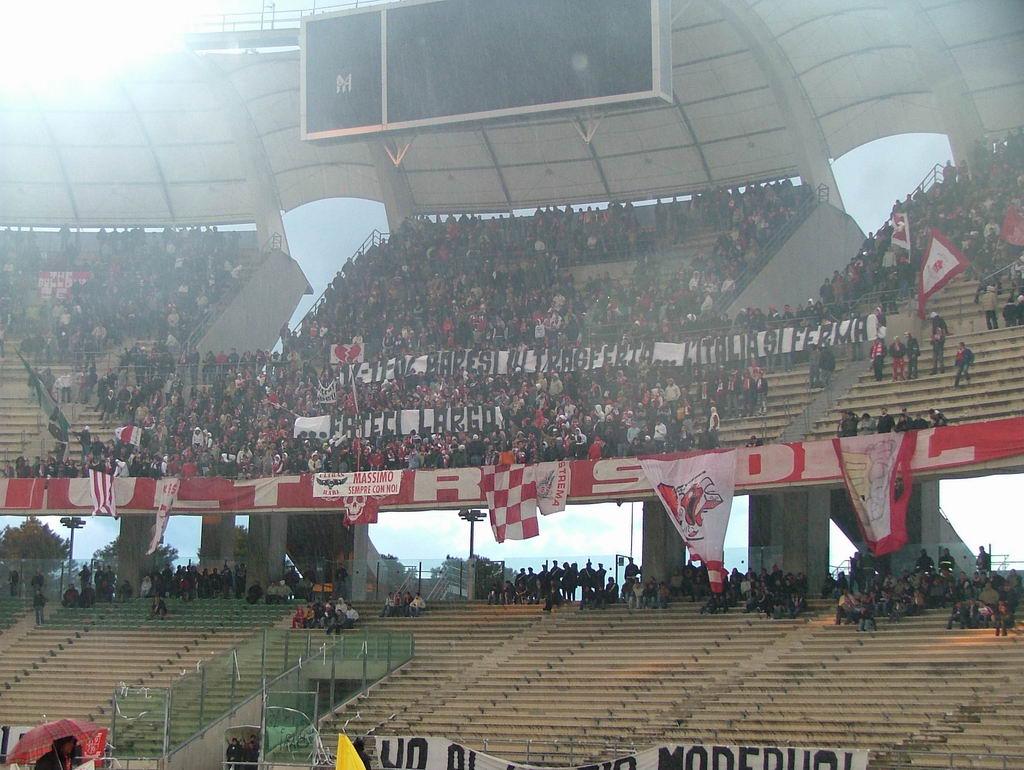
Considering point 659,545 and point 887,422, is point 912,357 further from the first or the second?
point 659,545

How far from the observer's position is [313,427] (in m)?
40.7

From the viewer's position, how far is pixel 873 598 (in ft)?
101

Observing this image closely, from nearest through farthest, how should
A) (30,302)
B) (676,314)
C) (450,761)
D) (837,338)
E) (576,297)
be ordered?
(450,761), (837,338), (676,314), (576,297), (30,302)

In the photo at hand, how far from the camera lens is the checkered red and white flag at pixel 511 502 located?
3538 centimetres

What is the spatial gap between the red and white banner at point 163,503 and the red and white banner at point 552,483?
9.40m

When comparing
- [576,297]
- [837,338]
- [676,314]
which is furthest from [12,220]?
[837,338]

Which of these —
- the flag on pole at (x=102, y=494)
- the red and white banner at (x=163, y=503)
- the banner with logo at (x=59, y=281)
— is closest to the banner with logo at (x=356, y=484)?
the red and white banner at (x=163, y=503)

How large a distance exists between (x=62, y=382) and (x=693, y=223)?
60.2 feet

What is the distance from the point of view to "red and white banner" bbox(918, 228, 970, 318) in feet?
112

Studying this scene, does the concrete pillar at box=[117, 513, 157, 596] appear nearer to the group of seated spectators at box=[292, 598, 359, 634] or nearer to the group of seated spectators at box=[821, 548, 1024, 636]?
the group of seated spectators at box=[292, 598, 359, 634]

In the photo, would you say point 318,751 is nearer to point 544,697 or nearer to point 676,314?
point 544,697

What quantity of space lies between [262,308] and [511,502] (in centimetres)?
1633

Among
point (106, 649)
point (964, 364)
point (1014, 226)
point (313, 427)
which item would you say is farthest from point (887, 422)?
point (106, 649)

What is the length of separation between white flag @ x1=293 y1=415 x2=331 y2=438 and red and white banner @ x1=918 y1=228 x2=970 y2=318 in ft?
49.2
